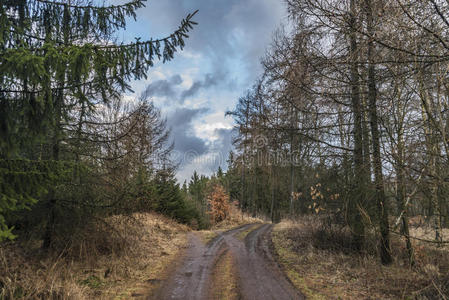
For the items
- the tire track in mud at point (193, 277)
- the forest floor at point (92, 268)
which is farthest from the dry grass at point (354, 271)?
the tire track in mud at point (193, 277)

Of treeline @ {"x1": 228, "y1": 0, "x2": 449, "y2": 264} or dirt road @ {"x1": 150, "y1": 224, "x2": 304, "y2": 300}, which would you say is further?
dirt road @ {"x1": 150, "y1": 224, "x2": 304, "y2": 300}

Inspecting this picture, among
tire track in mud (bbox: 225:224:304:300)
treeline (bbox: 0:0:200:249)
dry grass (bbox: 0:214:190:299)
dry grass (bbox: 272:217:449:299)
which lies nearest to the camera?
treeline (bbox: 0:0:200:249)

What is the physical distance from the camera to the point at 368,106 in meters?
7.36

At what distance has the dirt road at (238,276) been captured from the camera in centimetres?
578

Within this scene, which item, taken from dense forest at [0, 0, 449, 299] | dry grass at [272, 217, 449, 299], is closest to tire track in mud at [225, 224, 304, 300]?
dry grass at [272, 217, 449, 299]

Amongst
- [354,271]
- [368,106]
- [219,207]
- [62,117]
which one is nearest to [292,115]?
[368,106]

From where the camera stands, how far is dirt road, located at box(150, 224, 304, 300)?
5777mm

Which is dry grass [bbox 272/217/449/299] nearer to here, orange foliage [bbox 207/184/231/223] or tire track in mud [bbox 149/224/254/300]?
tire track in mud [bbox 149/224/254/300]

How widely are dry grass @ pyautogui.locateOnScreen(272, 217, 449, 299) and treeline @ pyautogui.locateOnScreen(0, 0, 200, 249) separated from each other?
5.38m

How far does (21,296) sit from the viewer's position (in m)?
4.58

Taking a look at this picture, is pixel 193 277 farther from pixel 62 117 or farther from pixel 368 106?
pixel 368 106

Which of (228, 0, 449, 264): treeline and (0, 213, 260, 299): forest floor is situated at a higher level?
(228, 0, 449, 264): treeline

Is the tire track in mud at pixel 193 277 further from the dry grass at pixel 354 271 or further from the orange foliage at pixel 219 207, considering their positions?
the orange foliage at pixel 219 207

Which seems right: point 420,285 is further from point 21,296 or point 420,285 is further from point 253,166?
point 253,166
